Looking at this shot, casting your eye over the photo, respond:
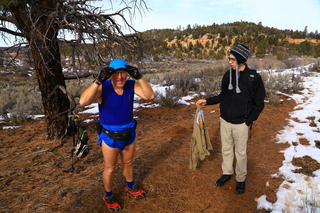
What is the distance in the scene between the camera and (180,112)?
23.3 ft

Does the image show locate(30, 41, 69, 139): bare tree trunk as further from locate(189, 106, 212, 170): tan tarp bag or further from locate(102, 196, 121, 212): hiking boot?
locate(189, 106, 212, 170): tan tarp bag

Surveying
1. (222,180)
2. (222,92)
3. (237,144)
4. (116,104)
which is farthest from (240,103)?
(116,104)

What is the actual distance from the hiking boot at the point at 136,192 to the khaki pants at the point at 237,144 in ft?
4.25

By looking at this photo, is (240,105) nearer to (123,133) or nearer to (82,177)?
(123,133)

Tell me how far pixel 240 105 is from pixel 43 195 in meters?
3.04

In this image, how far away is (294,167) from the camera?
11.5ft

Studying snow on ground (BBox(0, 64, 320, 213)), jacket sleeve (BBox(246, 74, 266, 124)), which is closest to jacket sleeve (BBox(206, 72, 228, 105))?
jacket sleeve (BBox(246, 74, 266, 124))

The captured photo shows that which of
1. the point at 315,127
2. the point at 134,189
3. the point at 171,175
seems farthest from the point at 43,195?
the point at 315,127

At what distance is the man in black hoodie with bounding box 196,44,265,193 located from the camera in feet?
8.57

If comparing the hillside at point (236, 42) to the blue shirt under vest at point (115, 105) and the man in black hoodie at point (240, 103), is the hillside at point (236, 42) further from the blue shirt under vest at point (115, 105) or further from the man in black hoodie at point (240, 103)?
the blue shirt under vest at point (115, 105)

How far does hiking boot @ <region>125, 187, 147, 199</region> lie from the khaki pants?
1.29 meters

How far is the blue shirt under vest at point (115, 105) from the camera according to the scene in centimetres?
225

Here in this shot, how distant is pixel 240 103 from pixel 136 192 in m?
1.87

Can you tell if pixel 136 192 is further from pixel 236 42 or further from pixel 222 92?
pixel 236 42
